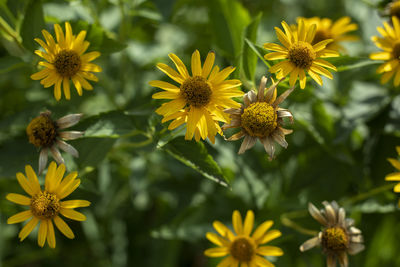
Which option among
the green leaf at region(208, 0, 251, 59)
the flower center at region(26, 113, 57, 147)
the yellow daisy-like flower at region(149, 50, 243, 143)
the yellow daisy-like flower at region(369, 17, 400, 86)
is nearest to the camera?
the yellow daisy-like flower at region(149, 50, 243, 143)

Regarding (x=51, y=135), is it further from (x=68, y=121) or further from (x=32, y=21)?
(x=32, y=21)

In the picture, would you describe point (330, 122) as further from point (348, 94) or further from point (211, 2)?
point (211, 2)

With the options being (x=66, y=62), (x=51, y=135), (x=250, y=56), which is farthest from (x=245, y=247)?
(x=66, y=62)

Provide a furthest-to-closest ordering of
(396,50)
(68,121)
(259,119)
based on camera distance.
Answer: (396,50) < (68,121) < (259,119)

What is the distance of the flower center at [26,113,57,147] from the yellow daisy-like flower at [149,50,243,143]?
0.40 m

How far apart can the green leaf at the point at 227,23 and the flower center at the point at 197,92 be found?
47cm

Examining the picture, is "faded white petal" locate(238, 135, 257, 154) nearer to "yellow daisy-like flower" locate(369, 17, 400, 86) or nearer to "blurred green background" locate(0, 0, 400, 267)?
"blurred green background" locate(0, 0, 400, 267)

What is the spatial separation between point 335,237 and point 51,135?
3.50 feet

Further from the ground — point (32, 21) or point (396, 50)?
point (396, 50)

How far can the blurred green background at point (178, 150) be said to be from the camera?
54.9 inches

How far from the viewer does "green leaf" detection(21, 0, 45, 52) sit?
4.41 feet

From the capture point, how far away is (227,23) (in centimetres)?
172

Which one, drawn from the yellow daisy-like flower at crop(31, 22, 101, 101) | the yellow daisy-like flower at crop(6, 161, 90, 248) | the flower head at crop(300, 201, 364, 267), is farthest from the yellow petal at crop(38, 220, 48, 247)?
the flower head at crop(300, 201, 364, 267)

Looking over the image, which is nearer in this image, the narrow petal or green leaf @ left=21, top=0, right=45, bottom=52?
the narrow petal
